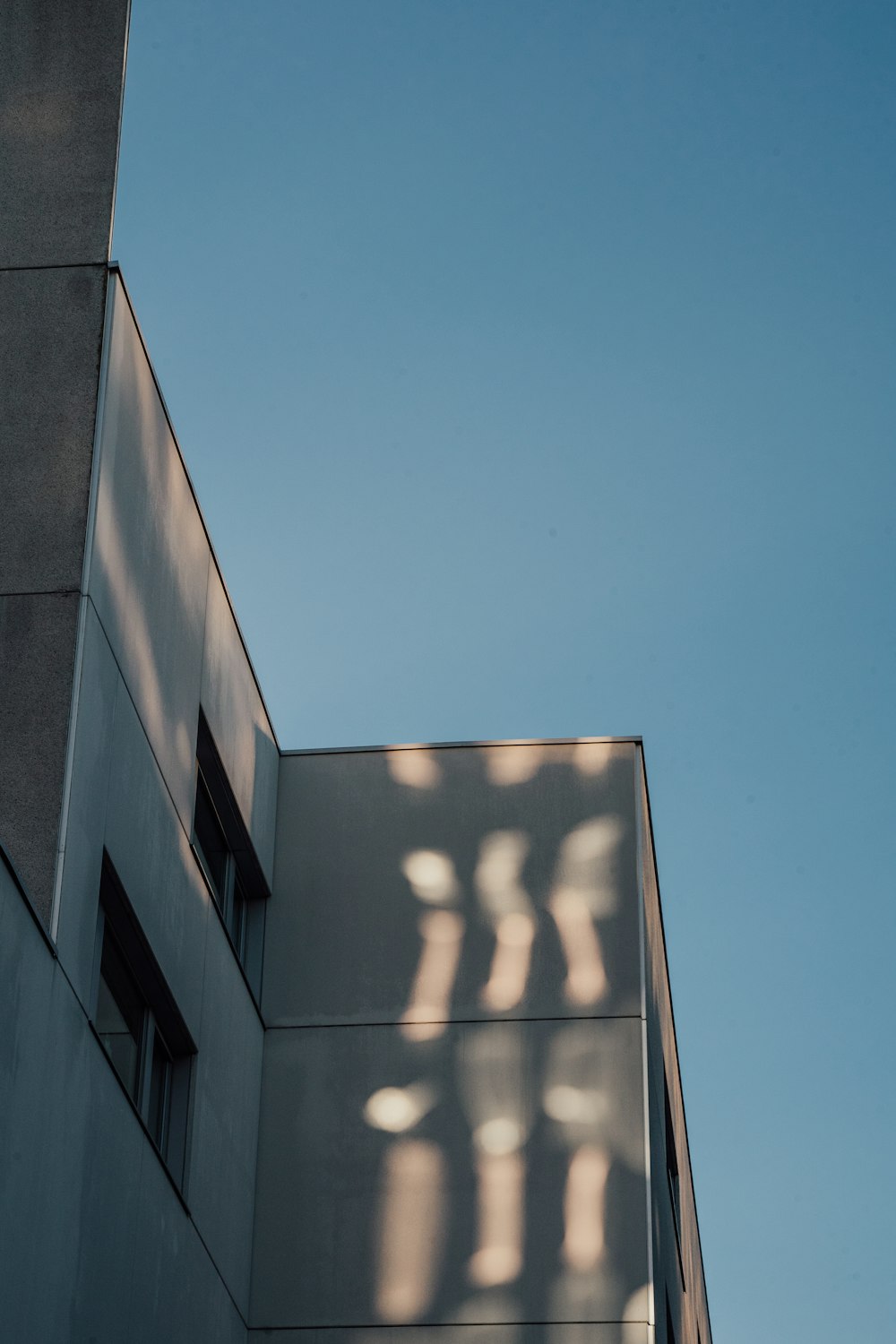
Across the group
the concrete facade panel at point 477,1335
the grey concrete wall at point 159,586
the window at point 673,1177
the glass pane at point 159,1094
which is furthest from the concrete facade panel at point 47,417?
the window at point 673,1177

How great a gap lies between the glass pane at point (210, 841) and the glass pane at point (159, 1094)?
180 centimetres

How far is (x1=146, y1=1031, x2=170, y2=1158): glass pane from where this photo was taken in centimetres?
1344

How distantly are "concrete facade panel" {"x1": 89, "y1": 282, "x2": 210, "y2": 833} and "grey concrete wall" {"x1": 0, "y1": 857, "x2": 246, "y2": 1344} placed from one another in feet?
8.68

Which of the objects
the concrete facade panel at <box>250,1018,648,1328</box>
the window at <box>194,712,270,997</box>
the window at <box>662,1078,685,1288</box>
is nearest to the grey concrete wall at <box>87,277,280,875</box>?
the window at <box>194,712,270,997</box>

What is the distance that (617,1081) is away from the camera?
51.3 ft

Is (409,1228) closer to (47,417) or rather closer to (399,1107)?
(399,1107)

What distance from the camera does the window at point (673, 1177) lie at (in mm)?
19609

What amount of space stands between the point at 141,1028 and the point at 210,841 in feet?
9.12

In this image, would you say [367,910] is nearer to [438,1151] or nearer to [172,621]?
[438,1151]

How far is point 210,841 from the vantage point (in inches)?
621

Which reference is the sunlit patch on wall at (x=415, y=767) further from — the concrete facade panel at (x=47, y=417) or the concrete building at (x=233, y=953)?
the concrete facade panel at (x=47, y=417)

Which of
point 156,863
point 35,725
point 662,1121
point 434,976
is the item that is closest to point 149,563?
point 156,863

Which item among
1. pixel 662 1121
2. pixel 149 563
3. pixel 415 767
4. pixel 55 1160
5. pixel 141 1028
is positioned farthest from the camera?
pixel 662 1121

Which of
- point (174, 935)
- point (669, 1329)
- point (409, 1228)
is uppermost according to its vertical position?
point (174, 935)
